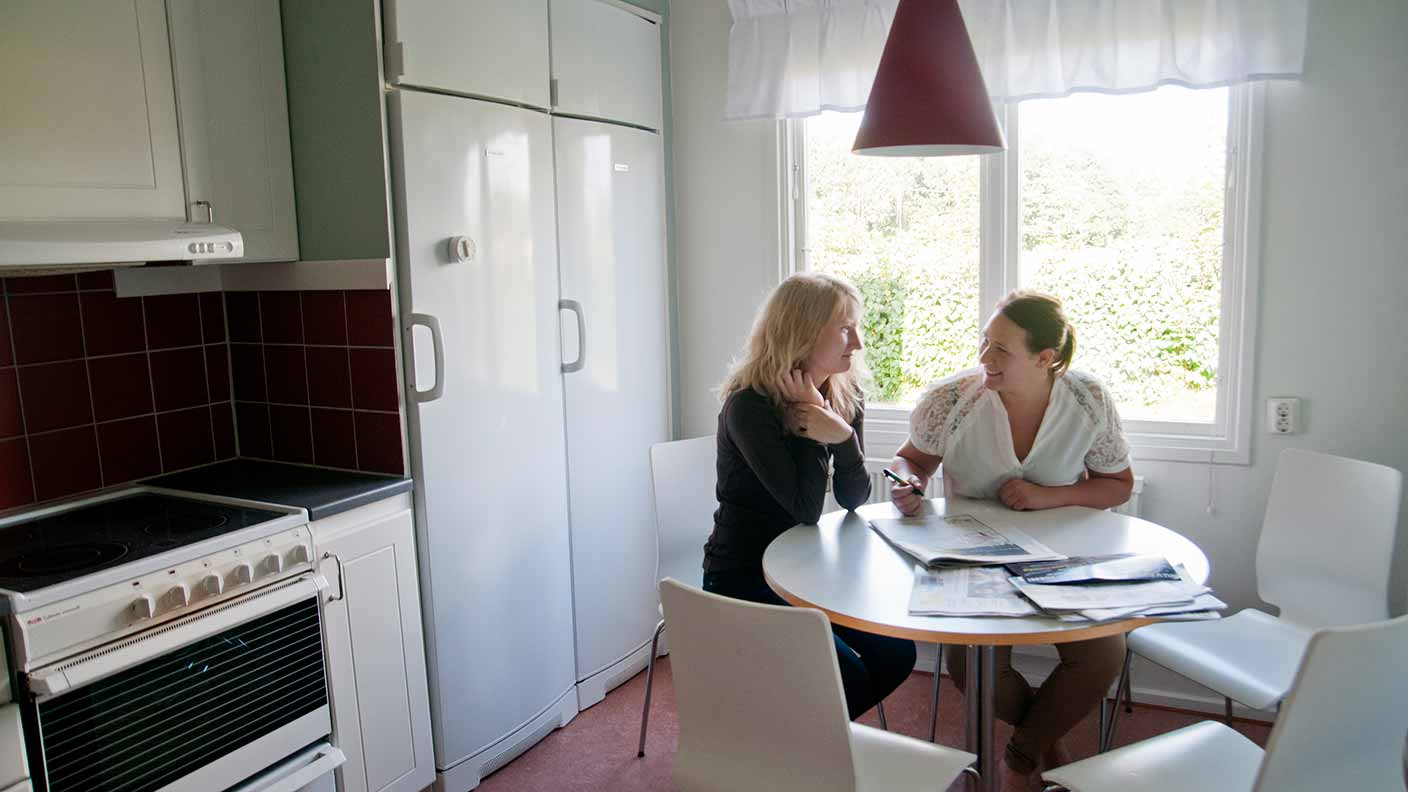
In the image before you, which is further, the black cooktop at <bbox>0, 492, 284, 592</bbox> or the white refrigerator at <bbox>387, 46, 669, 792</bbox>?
the white refrigerator at <bbox>387, 46, 669, 792</bbox>

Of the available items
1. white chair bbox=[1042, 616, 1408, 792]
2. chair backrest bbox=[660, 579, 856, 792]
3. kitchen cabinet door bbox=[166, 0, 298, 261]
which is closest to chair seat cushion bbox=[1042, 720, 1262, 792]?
white chair bbox=[1042, 616, 1408, 792]

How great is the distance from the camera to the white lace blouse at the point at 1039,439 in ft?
7.73

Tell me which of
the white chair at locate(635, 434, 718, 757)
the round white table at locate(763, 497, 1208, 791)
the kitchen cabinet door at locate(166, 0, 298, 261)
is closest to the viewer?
the round white table at locate(763, 497, 1208, 791)

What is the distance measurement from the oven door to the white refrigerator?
1.30ft

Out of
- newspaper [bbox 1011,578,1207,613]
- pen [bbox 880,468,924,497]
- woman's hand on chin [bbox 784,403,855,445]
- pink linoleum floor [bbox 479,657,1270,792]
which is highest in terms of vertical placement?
woman's hand on chin [bbox 784,403,855,445]

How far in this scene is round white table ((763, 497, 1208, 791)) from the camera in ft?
5.23

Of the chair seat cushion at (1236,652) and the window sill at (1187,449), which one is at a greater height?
the window sill at (1187,449)

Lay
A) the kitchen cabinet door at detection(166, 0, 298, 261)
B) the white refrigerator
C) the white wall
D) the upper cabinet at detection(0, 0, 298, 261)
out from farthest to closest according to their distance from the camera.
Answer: the white wall < the white refrigerator < the kitchen cabinet door at detection(166, 0, 298, 261) < the upper cabinet at detection(0, 0, 298, 261)

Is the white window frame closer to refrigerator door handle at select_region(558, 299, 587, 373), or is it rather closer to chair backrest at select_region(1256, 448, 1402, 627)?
chair backrest at select_region(1256, 448, 1402, 627)

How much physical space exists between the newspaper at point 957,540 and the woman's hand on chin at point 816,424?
0.75 feet

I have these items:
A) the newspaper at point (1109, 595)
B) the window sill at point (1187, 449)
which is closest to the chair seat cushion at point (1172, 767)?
the newspaper at point (1109, 595)

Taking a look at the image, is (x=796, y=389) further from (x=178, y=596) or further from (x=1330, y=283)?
→ (x=1330, y=283)

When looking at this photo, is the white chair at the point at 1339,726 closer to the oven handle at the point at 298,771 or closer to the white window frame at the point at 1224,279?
the white window frame at the point at 1224,279

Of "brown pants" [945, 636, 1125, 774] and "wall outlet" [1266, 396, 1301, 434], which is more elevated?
"wall outlet" [1266, 396, 1301, 434]
